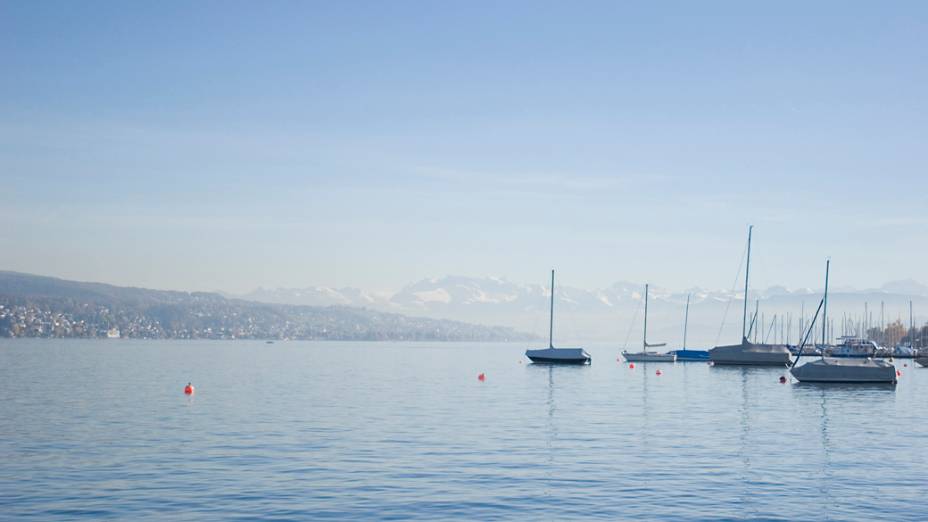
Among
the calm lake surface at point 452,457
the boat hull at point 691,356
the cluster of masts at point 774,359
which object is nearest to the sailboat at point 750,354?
the cluster of masts at point 774,359

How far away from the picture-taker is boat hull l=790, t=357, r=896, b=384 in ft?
332

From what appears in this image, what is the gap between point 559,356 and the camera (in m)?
156

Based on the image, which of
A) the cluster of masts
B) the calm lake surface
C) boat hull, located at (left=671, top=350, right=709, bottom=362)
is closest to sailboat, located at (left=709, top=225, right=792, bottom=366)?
the cluster of masts

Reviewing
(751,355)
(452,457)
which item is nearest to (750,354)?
(751,355)

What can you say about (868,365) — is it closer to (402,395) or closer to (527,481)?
(402,395)

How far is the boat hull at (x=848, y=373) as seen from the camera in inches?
3981

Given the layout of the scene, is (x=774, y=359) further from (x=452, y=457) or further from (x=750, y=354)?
(x=452, y=457)

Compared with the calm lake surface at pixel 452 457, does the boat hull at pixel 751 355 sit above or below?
above

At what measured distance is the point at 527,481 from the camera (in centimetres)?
3466

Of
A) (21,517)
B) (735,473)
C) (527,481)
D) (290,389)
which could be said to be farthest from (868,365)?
(21,517)

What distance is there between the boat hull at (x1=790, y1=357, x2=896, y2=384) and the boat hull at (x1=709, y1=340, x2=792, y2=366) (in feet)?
129

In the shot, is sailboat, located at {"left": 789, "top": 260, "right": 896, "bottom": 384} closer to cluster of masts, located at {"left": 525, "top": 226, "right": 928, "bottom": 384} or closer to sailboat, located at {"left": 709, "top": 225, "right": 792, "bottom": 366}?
cluster of masts, located at {"left": 525, "top": 226, "right": 928, "bottom": 384}

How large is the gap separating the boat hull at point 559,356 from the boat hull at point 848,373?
53.2 m

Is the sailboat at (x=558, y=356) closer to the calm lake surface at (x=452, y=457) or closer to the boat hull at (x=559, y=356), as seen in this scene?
the boat hull at (x=559, y=356)
